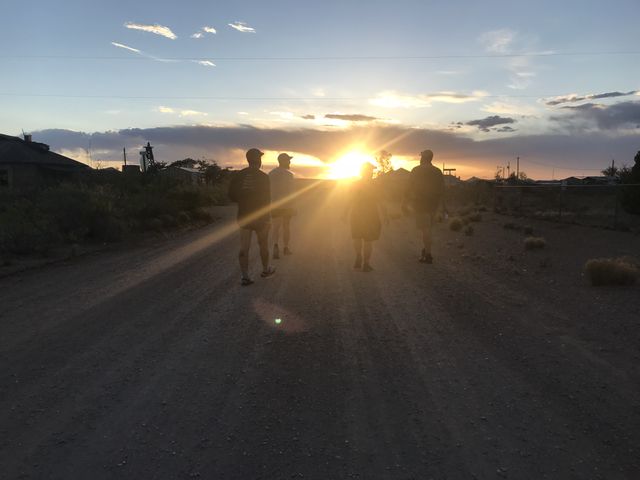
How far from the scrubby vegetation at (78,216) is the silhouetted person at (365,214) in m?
7.58

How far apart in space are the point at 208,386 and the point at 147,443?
3.25 ft

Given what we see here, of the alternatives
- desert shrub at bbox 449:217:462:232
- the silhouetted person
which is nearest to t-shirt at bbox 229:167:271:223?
the silhouetted person

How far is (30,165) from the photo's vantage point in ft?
137

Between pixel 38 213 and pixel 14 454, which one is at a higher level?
pixel 38 213

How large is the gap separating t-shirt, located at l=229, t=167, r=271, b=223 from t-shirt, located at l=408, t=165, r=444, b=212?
366 centimetres

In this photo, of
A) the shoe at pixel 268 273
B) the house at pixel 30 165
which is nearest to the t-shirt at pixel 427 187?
the shoe at pixel 268 273

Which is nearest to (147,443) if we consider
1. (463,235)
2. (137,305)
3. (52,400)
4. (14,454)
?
(14,454)

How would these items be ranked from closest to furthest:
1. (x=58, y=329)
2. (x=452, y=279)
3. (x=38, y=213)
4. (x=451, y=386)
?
(x=451, y=386), (x=58, y=329), (x=452, y=279), (x=38, y=213)

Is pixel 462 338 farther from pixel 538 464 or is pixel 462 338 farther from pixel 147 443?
pixel 147 443

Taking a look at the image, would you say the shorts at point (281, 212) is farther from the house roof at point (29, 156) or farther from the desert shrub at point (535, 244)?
the house roof at point (29, 156)

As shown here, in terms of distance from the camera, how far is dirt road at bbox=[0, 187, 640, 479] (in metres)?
3.43

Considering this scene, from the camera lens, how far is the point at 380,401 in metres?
4.27

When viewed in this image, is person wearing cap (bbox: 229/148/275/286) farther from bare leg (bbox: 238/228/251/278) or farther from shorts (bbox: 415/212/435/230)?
shorts (bbox: 415/212/435/230)

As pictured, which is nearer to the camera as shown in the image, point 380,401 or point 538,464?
point 538,464
